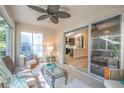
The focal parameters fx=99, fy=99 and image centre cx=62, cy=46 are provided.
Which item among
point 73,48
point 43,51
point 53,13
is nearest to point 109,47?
point 53,13

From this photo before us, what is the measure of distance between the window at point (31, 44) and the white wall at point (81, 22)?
3.98 ft

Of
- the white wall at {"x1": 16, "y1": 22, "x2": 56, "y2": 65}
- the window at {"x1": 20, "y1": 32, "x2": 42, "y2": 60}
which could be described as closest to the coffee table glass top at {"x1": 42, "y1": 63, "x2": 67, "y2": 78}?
the window at {"x1": 20, "y1": 32, "x2": 42, "y2": 60}

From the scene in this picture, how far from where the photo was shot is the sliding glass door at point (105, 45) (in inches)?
114

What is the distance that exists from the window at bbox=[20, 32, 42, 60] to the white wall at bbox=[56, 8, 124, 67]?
1.21 meters

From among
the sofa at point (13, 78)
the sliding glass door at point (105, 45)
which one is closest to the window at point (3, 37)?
the sofa at point (13, 78)

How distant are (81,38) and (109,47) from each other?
215 inches

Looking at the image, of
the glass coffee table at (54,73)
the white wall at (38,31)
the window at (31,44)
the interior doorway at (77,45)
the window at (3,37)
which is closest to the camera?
the glass coffee table at (54,73)

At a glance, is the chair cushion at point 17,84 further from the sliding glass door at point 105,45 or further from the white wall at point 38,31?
the white wall at point 38,31

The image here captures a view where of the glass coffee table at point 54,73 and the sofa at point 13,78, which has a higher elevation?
the sofa at point 13,78

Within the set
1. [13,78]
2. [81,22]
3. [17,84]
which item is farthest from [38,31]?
[17,84]

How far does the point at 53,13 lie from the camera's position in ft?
10.5

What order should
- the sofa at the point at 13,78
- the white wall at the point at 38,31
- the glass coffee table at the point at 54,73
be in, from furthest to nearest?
1. the white wall at the point at 38,31
2. the glass coffee table at the point at 54,73
3. the sofa at the point at 13,78
